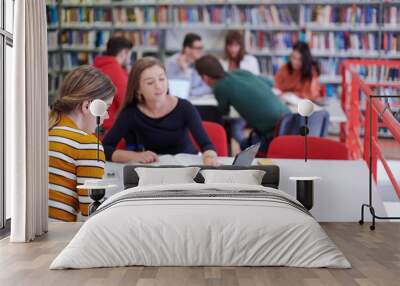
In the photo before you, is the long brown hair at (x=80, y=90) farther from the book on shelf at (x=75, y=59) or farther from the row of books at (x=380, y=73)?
the row of books at (x=380, y=73)

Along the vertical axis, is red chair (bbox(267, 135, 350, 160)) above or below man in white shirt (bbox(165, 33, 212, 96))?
below

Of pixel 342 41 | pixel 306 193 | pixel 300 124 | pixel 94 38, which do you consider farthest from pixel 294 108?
pixel 94 38

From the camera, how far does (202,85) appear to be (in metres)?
6.79

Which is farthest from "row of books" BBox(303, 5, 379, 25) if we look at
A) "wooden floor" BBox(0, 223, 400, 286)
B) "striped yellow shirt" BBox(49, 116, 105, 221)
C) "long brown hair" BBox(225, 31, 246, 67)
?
"wooden floor" BBox(0, 223, 400, 286)

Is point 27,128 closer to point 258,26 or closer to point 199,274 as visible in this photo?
point 199,274

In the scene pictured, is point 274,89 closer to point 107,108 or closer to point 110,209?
point 107,108

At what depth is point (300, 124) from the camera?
6.25 meters

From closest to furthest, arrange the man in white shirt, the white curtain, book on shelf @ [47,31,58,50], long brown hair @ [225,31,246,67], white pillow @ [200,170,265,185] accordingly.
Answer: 1. the white curtain
2. white pillow @ [200,170,265,185]
3. the man in white shirt
4. book on shelf @ [47,31,58,50]
5. long brown hair @ [225,31,246,67]

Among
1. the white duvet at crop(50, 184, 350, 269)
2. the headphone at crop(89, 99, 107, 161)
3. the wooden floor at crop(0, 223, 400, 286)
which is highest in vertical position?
the headphone at crop(89, 99, 107, 161)

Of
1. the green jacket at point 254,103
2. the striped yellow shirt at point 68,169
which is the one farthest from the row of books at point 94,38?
the striped yellow shirt at point 68,169

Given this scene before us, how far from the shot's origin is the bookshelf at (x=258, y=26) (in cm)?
710

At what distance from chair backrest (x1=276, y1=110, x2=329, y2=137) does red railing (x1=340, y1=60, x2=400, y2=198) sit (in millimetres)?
261

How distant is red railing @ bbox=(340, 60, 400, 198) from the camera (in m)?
5.39

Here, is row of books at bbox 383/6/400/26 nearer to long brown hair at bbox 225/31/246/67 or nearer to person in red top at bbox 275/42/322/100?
person in red top at bbox 275/42/322/100
